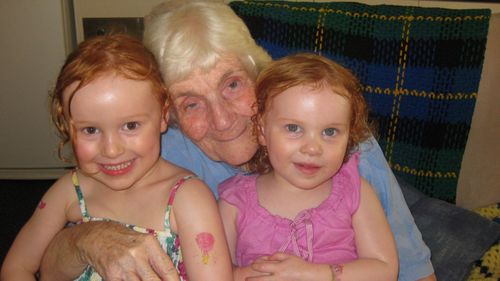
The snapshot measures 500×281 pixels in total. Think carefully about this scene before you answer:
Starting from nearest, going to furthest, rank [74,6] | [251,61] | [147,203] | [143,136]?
[143,136]
[147,203]
[251,61]
[74,6]

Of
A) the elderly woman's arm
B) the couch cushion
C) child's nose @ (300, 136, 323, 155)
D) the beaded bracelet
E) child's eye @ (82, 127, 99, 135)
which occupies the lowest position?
the couch cushion

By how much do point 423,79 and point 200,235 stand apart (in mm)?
1043

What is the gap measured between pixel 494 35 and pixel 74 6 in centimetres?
248

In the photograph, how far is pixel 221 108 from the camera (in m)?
1.41

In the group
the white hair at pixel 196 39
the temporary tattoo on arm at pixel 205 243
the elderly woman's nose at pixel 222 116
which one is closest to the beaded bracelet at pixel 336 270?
the temporary tattoo on arm at pixel 205 243

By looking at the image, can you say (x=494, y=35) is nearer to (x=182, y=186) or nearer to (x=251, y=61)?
(x=251, y=61)

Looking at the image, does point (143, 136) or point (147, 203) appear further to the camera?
point (147, 203)

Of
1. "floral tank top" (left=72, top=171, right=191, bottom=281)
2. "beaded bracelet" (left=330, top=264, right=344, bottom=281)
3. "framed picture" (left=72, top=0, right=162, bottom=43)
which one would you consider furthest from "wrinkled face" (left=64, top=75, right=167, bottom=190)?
"framed picture" (left=72, top=0, right=162, bottom=43)

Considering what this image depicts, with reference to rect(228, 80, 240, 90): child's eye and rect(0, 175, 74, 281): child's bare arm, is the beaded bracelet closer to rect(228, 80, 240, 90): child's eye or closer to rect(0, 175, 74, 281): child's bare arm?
rect(228, 80, 240, 90): child's eye

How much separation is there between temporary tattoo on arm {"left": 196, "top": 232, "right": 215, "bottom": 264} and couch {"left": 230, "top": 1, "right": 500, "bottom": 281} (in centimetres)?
85

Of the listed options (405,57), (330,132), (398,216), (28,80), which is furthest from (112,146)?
(28,80)

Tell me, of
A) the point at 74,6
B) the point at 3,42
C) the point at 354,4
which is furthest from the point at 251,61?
the point at 3,42

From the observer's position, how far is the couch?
1718 mm

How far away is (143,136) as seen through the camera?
1.20 meters
